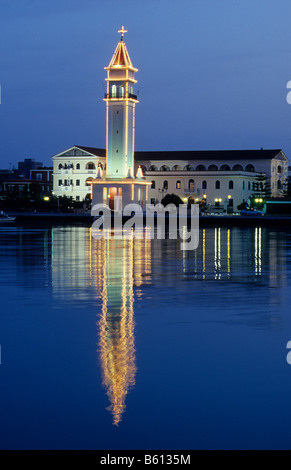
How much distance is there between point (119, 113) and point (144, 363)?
7075cm

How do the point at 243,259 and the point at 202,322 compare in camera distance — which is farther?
the point at 243,259

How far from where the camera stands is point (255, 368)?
31.7 feet

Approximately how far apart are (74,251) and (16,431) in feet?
77.3

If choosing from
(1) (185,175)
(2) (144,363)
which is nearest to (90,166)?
(1) (185,175)

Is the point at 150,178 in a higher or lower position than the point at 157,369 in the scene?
higher

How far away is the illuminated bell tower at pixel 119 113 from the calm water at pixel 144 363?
59659mm

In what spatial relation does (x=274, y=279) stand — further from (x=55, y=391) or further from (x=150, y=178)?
(x=150, y=178)

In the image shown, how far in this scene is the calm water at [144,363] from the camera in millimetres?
7293

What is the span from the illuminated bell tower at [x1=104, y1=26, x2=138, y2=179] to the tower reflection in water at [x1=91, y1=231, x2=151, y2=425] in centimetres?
5091

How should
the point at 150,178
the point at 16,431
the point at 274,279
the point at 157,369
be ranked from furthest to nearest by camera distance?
the point at 150,178 < the point at 274,279 < the point at 157,369 < the point at 16,431

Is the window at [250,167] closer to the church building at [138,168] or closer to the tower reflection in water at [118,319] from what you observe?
the church building at [138,168]

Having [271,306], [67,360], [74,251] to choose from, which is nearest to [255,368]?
[67,360]

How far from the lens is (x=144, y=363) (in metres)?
→ 9.77

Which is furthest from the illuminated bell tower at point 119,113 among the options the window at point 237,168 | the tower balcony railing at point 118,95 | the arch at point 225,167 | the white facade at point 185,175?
the window at point 237,168
